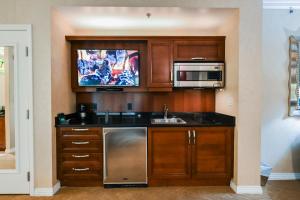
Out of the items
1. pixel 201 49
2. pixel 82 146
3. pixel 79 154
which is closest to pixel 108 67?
pixel 82 146

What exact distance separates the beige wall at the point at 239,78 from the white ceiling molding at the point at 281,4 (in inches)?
20.1

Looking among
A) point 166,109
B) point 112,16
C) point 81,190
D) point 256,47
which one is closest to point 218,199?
point 166,109

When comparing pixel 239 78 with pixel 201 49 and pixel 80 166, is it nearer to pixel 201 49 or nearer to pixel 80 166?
pixel 201 49

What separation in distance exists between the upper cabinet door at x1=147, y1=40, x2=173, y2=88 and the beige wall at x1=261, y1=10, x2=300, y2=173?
1.52 m

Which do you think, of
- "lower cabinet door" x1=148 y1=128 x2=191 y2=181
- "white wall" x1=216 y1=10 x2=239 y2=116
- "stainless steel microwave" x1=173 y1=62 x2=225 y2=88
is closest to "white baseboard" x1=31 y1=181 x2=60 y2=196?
"lower cabinet door" x1=148 y1=128 x2=191 y2=181

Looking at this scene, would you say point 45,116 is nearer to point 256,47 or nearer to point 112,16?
point 112,16

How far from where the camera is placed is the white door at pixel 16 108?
3.01 m

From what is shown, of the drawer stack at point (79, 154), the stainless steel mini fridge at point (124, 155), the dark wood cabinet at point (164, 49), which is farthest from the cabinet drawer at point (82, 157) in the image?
the dark wood cabinet at point (164, 49)

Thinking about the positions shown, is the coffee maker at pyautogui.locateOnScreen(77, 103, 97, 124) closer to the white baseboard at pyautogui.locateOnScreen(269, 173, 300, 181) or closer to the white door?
the white door

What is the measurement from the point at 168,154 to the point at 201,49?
1721mm

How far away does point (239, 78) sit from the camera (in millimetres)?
3092

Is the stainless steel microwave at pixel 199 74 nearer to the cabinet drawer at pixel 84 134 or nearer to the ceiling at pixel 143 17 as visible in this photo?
the ceiling at pixel 143 17

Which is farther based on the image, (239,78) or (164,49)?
(164,49)

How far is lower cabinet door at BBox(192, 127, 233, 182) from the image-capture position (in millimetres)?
3254
